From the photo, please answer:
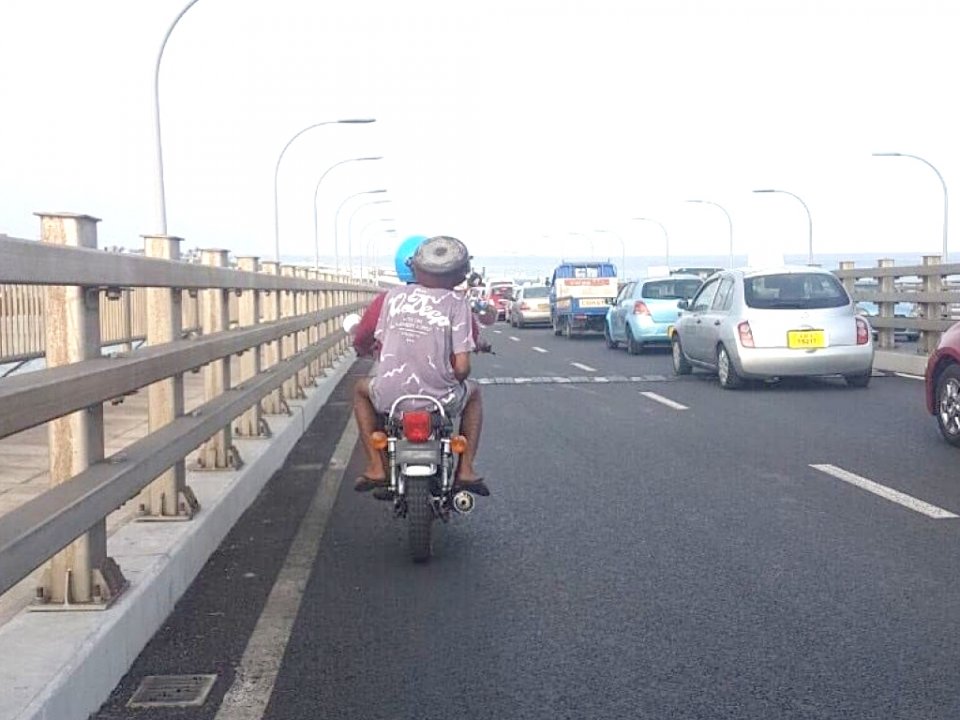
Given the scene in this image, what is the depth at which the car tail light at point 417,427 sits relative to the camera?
6.43 m

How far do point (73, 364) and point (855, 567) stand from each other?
149 inches

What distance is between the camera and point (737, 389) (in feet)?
53.7

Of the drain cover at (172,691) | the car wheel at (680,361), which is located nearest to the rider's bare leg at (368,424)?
the drain cover at (172,691)

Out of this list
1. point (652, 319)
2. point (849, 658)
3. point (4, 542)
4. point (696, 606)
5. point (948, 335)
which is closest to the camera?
point (4, 542)

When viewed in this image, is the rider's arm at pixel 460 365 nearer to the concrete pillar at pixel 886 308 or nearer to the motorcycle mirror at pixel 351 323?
the motorcycle mirror at pixel 351 323

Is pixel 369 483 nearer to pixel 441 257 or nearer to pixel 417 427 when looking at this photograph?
pixel 417 427

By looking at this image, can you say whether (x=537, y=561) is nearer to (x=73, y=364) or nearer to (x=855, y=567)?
(x=855, y=567)

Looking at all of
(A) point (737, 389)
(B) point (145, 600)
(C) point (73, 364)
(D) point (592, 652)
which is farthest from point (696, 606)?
(A) point (737, 389)

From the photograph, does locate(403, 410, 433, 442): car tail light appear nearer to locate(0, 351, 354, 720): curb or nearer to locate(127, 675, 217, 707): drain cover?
locate(0, 351, 354, 720): curb

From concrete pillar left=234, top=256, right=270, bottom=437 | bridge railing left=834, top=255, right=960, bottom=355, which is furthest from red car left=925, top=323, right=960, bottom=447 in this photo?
bridge railing left=834, top=255, right=960, bottom=355

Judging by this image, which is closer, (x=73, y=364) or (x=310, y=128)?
(x=73, y=364)

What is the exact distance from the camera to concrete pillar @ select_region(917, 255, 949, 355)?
57.5 feet

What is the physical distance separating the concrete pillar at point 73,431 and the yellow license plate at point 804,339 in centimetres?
1210

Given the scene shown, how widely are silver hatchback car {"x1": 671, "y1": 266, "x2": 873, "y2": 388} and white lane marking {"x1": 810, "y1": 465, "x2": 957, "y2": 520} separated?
6340 mm
